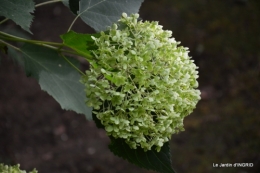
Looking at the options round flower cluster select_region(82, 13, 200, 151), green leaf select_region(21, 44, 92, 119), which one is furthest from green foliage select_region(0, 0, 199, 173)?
green leaf select_region(21, 44, 92, 119)

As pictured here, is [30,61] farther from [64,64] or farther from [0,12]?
[0,12]

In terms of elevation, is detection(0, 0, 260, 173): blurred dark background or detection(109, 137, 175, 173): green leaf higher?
detection(0, 0, 260, 173): blurred dark background

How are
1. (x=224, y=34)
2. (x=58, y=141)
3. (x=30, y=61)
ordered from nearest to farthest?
1. (x=30, y=61)
2. (x=58, y=141)
3. (x=224, y=34)

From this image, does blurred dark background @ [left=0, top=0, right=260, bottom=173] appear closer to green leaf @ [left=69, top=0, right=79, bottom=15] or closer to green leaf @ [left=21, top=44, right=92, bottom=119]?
green leaf @ [left=21, top=44, right=92, bottom=119]

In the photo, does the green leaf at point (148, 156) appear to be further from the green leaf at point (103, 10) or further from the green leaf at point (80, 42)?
the green leaf at point (103, 10)

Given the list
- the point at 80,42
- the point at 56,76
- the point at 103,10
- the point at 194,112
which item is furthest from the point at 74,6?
the point at 194,112

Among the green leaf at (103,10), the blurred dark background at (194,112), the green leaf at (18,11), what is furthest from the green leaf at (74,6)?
the blurred dark background at (194,112)

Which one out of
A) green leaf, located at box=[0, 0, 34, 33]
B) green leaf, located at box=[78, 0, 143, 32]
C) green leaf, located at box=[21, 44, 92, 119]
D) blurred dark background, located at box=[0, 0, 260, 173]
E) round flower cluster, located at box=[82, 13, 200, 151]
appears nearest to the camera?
round flower cluster, located at box=[82, 13, 200, 151]

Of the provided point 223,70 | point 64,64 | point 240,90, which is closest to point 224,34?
point 223,70
